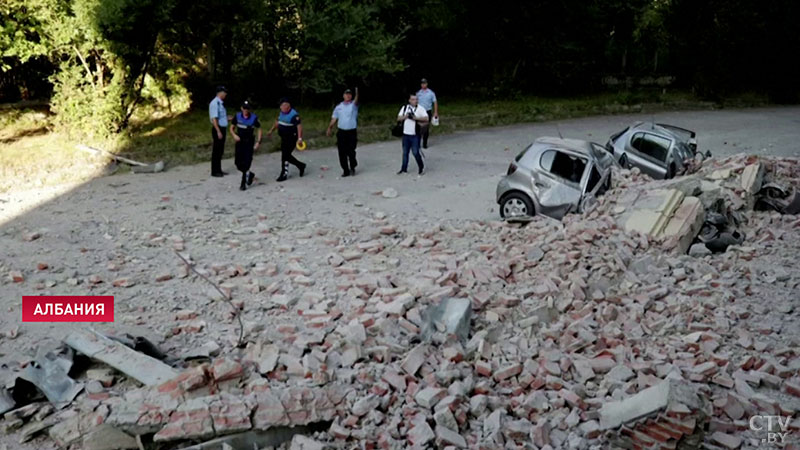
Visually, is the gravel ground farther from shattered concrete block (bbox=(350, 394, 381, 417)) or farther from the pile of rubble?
shattered concrete block (bbox=(350, 394, 381, 417))

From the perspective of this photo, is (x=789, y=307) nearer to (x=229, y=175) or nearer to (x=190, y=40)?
(x=229, y=175)

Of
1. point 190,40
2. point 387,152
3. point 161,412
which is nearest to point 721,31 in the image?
point 387,152

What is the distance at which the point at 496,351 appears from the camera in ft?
22.2

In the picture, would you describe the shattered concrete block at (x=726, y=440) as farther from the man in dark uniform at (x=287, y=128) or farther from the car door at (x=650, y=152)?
the man in dark uniform at (x=287, y=128)

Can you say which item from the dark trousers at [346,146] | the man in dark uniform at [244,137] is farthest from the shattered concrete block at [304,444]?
the dark trousers at [346,146]

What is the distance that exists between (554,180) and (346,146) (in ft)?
17.1

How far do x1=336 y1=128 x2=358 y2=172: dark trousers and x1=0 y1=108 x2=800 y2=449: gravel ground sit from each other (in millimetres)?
364

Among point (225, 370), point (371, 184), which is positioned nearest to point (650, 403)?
point (225, 370)

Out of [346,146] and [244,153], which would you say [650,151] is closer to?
[346,146]

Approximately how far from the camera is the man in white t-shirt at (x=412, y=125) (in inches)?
581

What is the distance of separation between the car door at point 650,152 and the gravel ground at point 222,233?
287 cm

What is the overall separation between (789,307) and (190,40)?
18.0 metres

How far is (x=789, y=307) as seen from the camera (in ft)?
24.9

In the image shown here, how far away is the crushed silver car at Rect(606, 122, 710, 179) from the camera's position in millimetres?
13688
